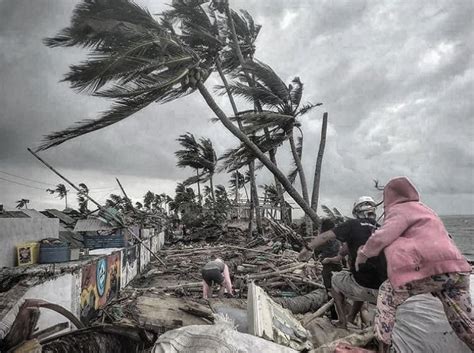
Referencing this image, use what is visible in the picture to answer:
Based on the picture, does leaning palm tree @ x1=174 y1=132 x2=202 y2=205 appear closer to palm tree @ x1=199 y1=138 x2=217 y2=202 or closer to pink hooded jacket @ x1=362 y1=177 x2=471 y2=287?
palm tree @ x1=199 y1=138 x2=217 y2=202

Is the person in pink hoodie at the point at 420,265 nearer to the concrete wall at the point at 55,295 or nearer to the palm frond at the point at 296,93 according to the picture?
the concrete wall at the point at 55,295

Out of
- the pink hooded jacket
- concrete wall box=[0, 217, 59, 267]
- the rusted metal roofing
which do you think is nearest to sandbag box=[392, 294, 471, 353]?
the pink hooded jacket

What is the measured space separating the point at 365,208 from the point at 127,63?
20.6 feet

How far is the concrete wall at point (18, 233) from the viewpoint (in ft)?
17.5

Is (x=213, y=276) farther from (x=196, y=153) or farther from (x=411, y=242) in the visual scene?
→ (x=196, y=153)

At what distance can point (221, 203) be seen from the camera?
2223 cm

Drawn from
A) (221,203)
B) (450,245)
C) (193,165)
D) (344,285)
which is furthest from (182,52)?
(193,165)

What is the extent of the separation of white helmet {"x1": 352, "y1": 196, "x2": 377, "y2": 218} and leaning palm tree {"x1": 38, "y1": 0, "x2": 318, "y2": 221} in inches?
210

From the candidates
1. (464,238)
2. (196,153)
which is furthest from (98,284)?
(464,238)

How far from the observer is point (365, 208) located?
4188 millimetres

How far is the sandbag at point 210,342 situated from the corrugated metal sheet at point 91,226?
29.5 feet

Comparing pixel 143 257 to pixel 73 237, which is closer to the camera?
pixel 73 237

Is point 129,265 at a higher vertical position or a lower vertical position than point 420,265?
lower

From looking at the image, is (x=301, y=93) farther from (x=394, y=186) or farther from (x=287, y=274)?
(x=394, y=186)
